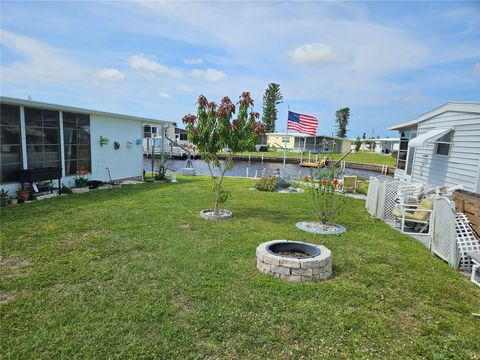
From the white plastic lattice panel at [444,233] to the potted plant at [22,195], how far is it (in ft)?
31.1

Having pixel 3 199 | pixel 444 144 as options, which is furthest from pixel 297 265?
pixel 3 199

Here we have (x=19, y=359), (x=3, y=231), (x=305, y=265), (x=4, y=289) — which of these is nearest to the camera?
(x=19, y=359)

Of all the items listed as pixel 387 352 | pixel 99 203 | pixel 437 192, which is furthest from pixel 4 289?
pixel 437 192

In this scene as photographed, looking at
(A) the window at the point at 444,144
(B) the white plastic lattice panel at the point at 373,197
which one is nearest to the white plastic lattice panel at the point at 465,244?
(B) the white plastic lattice panel at the point at 373,197

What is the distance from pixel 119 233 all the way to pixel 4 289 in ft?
Result: 7.35

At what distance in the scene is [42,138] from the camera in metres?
9.29

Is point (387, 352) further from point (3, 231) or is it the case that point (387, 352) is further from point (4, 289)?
point (3, 231)

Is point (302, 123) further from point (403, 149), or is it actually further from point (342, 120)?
point (342, 120)

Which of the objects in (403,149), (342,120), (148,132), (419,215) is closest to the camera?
(419,215)

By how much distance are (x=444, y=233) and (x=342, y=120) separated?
69114 mm

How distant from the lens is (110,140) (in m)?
12.2

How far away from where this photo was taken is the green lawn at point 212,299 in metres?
2.68

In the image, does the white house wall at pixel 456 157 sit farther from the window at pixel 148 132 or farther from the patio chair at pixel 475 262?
the window at pixel 148 132

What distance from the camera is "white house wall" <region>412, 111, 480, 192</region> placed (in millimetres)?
6867
